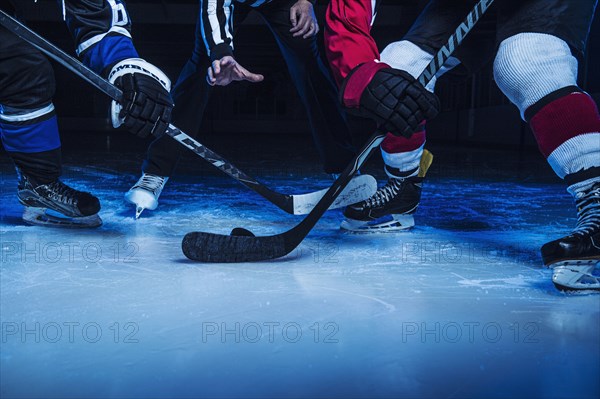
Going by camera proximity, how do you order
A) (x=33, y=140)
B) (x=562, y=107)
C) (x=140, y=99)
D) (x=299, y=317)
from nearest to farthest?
(x=299, y=317), (x=562, y=107), (x=140, y=99), (x=33, y=140)

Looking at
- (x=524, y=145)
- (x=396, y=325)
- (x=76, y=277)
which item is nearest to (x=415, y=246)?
(x=396, y=325)

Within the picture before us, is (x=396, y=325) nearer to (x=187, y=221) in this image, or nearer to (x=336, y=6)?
(x=336, y=6)

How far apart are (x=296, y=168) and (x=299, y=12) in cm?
213

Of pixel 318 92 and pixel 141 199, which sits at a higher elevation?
pixel 318 92

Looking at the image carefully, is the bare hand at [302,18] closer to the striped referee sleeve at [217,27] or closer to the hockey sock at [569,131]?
the striped referee sleeve at [217,27]

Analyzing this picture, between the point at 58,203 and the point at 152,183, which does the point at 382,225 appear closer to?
the point at 152,183

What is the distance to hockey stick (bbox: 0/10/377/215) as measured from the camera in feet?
4.75

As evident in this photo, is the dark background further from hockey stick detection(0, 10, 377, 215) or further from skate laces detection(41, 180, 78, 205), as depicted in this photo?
skate laces detection(41, 180, 78, 205)

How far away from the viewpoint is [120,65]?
150 centimetres

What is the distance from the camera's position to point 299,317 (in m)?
1.05

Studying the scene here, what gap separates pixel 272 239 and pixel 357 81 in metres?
0.44

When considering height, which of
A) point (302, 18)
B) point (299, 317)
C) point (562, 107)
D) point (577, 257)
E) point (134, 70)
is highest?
point (302, 18)

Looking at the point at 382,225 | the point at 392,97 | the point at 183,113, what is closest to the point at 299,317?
the point at 392,97

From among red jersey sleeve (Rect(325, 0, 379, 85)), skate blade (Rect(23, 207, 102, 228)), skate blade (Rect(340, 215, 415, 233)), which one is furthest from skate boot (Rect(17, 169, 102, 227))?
red jersey sleeve (Rect(325, 0, 379, 85))
